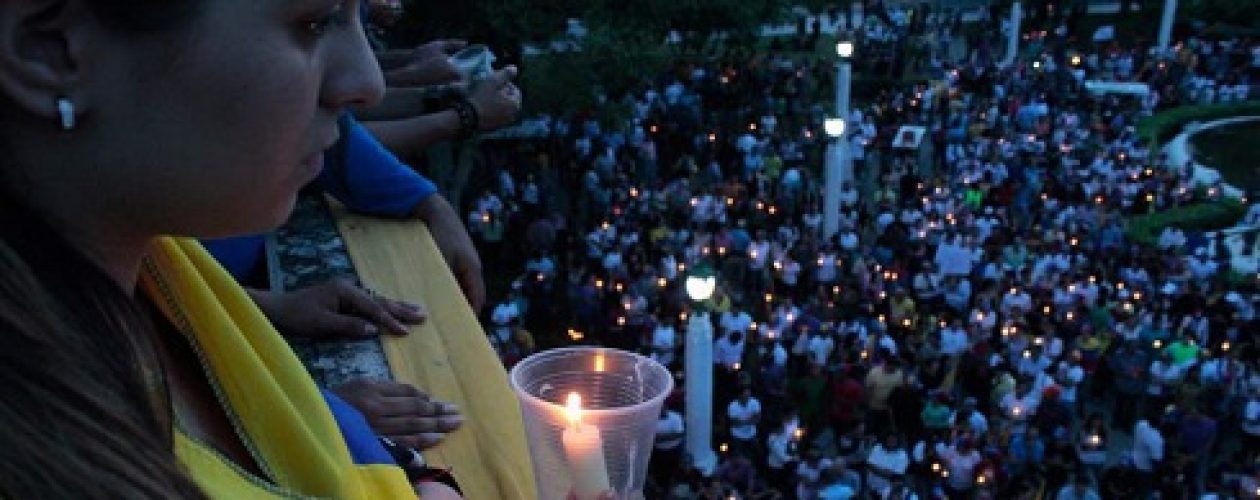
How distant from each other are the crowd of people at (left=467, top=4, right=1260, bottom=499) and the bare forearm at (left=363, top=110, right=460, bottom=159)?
5.39 m

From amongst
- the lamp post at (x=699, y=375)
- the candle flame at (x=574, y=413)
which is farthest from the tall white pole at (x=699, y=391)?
the candle flame at (x=574, y=413)

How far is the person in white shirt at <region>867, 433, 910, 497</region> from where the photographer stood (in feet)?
31.2

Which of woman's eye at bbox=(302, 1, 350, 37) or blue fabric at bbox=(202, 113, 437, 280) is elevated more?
woman's eye at bbox=(302, 1, 350, 37)

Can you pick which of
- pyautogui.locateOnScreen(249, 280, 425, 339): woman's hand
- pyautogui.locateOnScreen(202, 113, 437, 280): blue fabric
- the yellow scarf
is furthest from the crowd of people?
the yellow scarf

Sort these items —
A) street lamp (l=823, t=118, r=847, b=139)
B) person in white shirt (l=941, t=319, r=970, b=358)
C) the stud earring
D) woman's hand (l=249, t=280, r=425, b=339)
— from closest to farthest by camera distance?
1. the stud earring
2. woman's hand (l=249, t=280, r=425, b=339)
3. person in white shirt (l=941, t=319, r=970, b=358)
4. street lamp (l=823, t=118, r=847, b=139)

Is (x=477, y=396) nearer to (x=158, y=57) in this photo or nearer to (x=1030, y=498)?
(x=158, y=57)

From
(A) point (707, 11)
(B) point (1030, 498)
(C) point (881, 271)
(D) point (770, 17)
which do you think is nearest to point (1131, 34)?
(D) point (770, 17)

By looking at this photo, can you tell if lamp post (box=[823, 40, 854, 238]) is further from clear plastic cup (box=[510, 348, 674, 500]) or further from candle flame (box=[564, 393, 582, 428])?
candle flame (box=[564, 393, 582, 428])

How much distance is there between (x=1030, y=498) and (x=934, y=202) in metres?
8.79

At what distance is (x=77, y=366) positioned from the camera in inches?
29.6

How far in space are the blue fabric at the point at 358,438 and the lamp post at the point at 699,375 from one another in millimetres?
7355

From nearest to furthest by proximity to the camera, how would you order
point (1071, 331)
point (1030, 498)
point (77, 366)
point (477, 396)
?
point (77, 366)
point (477, 396)
point (1030, 498)
point (1071, 331)

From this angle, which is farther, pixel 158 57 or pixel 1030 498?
pixel 1030 498

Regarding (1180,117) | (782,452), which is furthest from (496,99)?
(1180,117)
